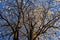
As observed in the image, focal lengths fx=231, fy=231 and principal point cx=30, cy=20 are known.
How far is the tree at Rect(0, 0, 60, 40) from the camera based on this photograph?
22562 millimetres

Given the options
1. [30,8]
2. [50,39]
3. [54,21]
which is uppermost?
[30,8]

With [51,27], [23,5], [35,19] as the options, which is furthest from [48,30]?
[23,5]

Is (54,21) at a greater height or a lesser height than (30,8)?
lesser

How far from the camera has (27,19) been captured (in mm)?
22812

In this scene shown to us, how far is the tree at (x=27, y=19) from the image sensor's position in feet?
74.0

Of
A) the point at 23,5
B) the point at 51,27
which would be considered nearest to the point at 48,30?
the point at 51,27

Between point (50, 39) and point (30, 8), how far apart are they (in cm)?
389

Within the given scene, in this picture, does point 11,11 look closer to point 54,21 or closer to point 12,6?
point 12,6

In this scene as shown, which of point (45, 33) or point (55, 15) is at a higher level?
point (55, 15)

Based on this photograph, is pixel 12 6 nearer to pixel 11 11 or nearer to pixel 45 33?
pixel 11 11

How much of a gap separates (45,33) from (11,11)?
14.0 ft

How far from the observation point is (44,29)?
23625 mm

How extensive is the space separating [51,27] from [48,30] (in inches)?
17.5

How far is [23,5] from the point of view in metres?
22.7
